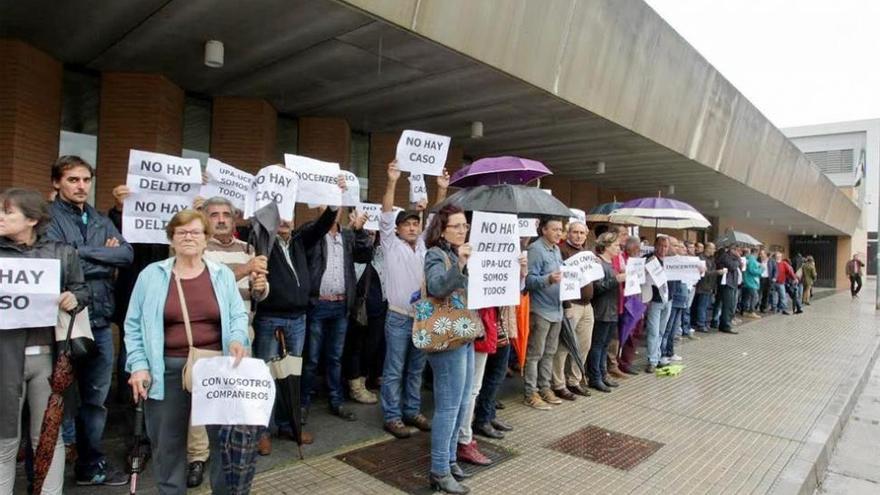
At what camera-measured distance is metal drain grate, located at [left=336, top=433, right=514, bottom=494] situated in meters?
4.00

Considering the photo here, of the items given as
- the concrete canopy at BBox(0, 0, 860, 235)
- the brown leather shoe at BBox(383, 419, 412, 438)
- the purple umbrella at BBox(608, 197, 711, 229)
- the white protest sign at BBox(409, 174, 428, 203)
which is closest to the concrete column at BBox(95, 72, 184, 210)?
the concrete canopy at BBox(0, 0, 860, 235)

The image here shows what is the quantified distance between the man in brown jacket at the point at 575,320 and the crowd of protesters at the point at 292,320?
0.05ft

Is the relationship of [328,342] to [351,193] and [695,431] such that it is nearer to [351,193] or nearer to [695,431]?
[351,193]

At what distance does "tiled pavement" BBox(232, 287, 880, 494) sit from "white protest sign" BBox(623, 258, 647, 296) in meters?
1.25

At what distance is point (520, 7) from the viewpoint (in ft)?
21.4

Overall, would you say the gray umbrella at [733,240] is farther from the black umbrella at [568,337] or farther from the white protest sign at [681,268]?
the black umbrella at [568,337]

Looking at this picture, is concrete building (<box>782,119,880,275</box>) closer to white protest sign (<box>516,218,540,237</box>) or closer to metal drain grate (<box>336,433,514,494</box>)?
white protest sign (<box>516,218,540,237</box>)

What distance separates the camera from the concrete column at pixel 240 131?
317 inches

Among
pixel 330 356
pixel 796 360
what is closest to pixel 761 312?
pixel 796 360

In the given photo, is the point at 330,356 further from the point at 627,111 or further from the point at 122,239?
the point at 627,111

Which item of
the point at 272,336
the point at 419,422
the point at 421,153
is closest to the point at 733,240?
the point at 421,153

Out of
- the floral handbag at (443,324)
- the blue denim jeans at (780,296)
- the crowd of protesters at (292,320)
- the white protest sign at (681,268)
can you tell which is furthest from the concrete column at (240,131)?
the blue denim jeans at (780,296)

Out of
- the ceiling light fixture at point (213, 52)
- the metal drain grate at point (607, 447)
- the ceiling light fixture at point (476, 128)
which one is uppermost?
the ceiling light fixture at point (476, 128)

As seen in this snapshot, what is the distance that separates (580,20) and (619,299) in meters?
3.83
